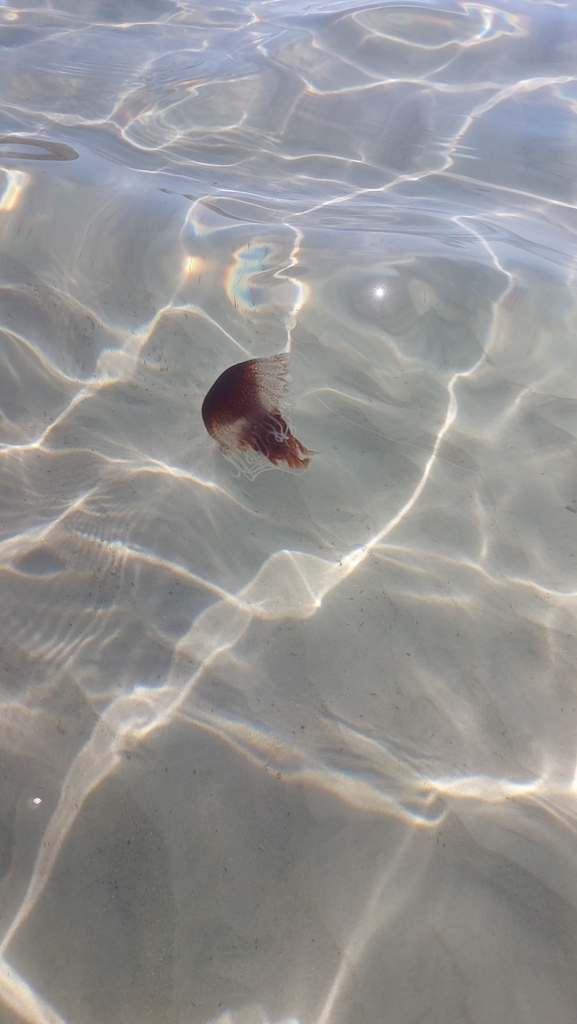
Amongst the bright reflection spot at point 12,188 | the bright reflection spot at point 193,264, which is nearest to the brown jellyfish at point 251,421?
the bright reflection spot at point 193,264

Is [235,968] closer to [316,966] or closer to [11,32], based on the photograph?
[316,966]

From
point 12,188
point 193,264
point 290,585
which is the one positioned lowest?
point 290,585

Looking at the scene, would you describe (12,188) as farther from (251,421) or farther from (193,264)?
(251,421)

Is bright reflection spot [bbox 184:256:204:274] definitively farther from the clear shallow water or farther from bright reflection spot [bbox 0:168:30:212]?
bright reflection spot [bbox 0:168:30:212]

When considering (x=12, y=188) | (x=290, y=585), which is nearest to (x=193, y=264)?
(x=12, y=188)

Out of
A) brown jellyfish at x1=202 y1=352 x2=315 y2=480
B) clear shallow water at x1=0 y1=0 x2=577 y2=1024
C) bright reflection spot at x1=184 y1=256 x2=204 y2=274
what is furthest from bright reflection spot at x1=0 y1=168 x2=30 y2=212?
brown jellyfish at x1=202 y1=352 x2=315 y2=480
